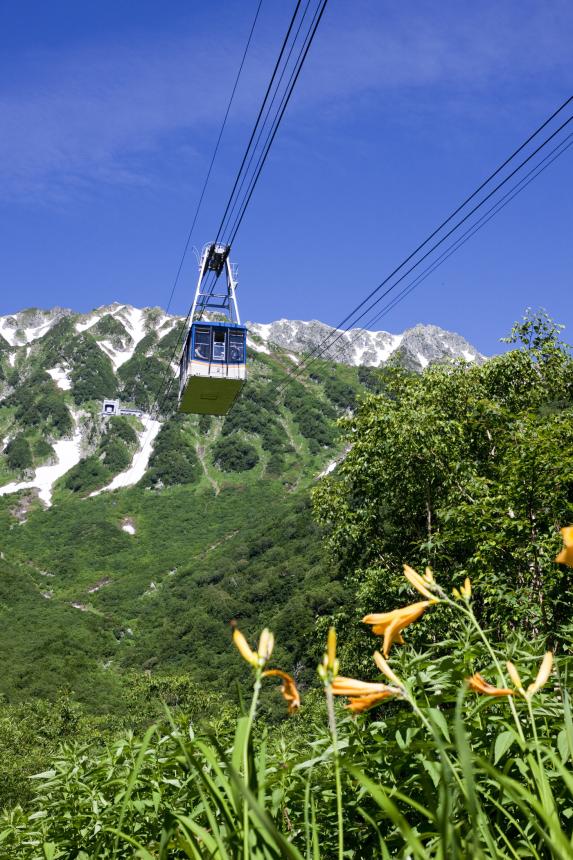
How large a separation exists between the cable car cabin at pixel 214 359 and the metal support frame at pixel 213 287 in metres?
0.55

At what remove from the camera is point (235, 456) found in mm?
132750

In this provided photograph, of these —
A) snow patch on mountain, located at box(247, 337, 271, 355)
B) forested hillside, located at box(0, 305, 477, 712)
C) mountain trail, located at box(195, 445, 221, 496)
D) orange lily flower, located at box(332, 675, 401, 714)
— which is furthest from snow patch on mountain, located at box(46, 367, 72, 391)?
orange lily flower, located at box(332, 675, 401, 714)

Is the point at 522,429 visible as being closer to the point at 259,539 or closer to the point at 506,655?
the point at 506,655

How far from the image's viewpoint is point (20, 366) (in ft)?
572

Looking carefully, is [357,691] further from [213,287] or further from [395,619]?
[213,287]

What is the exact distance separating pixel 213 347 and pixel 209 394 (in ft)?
3.96

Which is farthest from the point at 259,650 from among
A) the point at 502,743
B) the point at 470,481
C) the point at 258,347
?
the point at 258,347

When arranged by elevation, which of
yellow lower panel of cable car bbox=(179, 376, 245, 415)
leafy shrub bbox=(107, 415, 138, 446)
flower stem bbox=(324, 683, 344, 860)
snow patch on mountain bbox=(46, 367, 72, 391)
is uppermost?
snow patch on mountain bbox=(46, 367, 72, 391)

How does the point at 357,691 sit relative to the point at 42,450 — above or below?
below

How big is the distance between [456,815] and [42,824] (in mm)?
1377

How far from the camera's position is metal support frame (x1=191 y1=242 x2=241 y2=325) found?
15602mm

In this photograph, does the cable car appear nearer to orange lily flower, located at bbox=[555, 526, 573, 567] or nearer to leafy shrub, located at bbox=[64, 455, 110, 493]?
orange lily flower, located at bbox=[555, 526, 573, 567]

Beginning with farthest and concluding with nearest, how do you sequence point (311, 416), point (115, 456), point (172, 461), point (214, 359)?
point (311, 416), point (115, 456), point (172, 461), point (214, 359)

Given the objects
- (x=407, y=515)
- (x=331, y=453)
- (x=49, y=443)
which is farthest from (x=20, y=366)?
(x=407, y=515)
